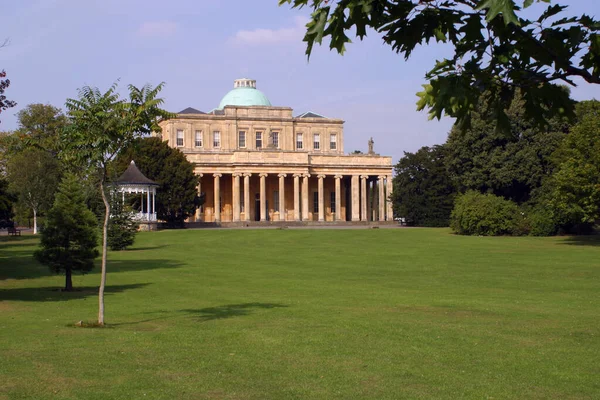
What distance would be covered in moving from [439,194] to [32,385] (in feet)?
250

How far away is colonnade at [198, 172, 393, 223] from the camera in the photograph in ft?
312

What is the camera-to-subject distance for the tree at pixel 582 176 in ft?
167

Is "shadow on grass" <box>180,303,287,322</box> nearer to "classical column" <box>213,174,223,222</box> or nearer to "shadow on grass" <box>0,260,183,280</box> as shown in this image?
"shadow on grass" <box>0,260,183,280</box>

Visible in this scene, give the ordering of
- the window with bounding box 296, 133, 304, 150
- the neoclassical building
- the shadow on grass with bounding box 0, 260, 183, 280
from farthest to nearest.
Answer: the window with bounding box 296, 133, 304, 150
the neoclassical building
the shadow on grass with bounding box 0, 260, 183, 280

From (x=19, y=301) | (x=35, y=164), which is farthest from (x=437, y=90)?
(x=35, y=164)

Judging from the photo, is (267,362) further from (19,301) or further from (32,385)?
(19,301)

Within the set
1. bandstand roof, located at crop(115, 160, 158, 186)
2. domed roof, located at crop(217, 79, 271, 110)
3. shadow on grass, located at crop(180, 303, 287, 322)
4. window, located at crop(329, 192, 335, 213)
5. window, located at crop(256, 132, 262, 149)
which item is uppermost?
domed roof, located at crop(217, 79, 271, 110)

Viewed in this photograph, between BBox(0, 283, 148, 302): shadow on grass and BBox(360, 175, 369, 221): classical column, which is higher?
BBox(360, 175, 369, 221): classical column

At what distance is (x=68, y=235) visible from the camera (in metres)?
27.0

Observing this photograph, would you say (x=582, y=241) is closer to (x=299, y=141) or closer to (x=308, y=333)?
(x=308, y=333)

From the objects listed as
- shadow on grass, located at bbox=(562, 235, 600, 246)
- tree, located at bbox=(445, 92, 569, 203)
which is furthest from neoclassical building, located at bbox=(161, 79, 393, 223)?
shadow on grass, located at bbox=(562, 235, 600, 246)

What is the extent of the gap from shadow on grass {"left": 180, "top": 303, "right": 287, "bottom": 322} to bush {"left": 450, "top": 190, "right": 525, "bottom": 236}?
47808 mm

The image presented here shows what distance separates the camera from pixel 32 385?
10.8m

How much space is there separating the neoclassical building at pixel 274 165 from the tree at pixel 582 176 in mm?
45089
